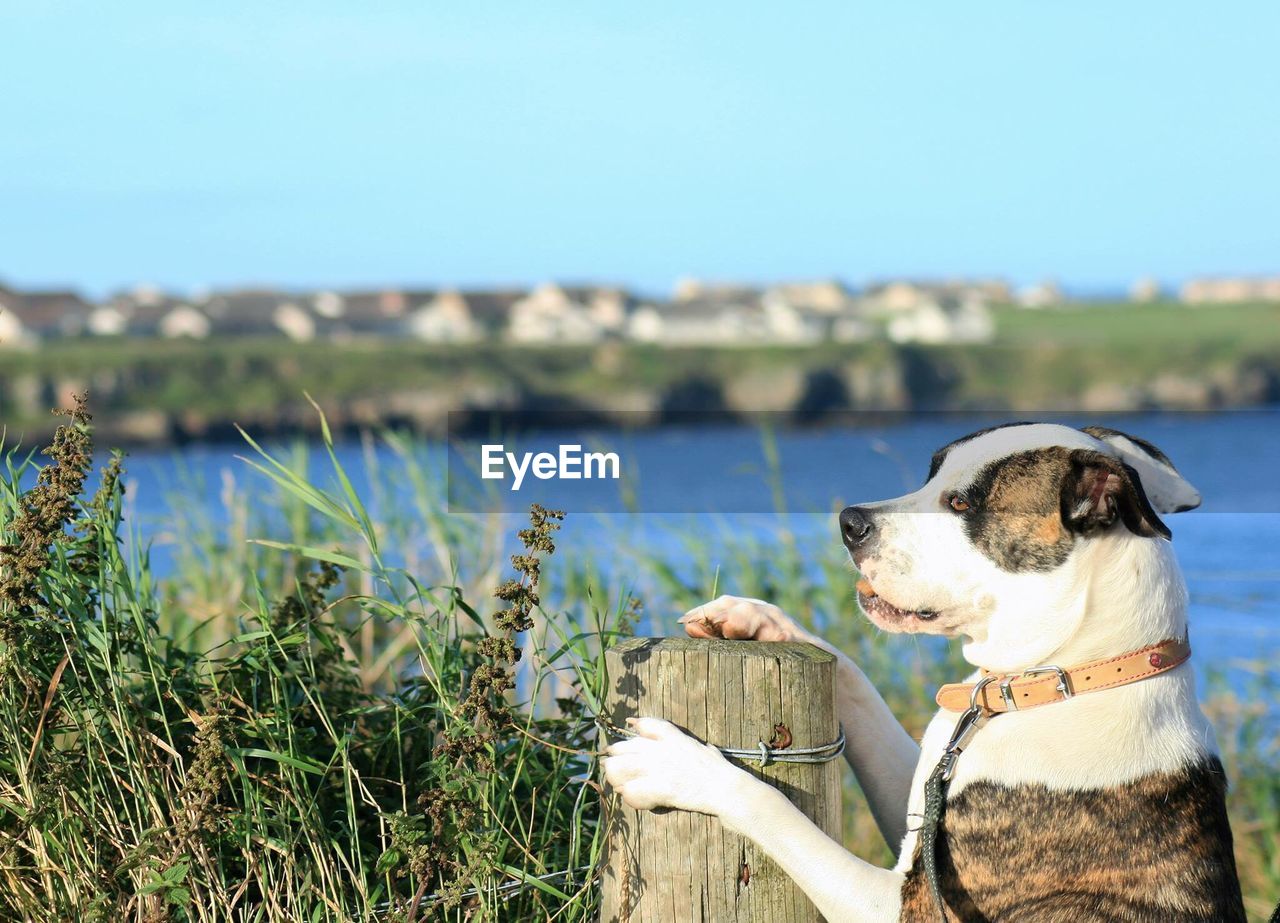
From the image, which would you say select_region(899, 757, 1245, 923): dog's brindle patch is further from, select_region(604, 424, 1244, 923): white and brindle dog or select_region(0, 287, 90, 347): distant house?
select_region(0, 287, 90, 347): distant house

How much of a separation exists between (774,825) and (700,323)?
261 feet

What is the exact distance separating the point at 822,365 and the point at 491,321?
Result: 2456 cm

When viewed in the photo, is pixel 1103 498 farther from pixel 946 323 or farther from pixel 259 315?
pixel 259 315

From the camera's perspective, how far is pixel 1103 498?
272cm

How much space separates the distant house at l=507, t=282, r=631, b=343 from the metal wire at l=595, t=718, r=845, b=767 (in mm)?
73753

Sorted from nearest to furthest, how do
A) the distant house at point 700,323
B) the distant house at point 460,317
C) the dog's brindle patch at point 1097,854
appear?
the dog's brindle patch at point 1097,854
the distant house at point 700,323
the distant house at point 460,317

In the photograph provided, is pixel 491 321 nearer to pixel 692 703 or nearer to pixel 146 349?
pixel 146 349

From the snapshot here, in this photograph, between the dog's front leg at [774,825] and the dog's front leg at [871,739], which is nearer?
the dog's front leg at [774,825]

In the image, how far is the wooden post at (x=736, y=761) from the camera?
2.82 meters

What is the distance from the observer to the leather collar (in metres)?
2.68

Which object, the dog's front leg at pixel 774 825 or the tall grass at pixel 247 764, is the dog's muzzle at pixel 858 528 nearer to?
the dog's front leg at pixel 774 825

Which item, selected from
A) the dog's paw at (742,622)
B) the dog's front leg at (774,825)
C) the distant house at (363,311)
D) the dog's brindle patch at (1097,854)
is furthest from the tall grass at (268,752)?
the distant house at (363,311)

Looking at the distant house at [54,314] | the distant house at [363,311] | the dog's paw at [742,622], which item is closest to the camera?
the dog's paw at [742,622]

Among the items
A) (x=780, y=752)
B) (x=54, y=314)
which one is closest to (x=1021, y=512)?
(x=780, y=752)
